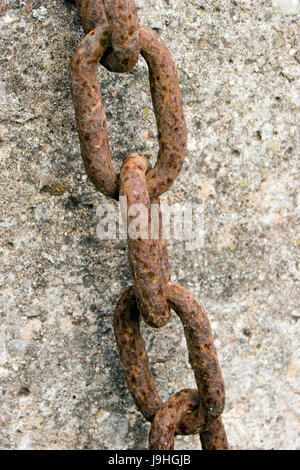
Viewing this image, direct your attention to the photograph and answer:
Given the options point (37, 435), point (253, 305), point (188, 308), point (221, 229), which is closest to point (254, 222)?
point (221, 229)

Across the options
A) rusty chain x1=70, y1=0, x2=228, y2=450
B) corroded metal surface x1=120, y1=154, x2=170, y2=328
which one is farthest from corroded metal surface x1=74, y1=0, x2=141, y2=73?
corroded metal surface x1=120, y1=154, x2=170, y2=328

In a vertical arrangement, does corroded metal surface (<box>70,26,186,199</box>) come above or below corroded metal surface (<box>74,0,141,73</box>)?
below

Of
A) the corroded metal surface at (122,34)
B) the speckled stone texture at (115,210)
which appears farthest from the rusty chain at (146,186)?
the speckled stone texture at (115,210)

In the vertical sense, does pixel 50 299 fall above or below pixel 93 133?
below

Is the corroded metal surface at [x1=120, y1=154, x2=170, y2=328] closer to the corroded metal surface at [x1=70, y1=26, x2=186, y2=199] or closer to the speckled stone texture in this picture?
the corroded metal surface at [x1=70, y1=26, x2=186, y2=199]
